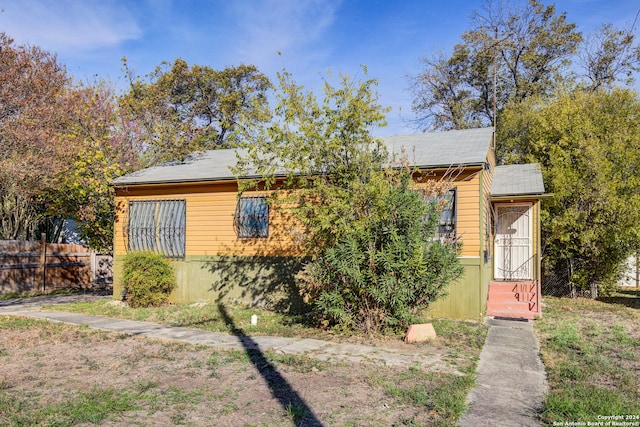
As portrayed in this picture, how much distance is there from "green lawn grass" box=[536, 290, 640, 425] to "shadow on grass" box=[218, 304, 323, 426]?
218 cm

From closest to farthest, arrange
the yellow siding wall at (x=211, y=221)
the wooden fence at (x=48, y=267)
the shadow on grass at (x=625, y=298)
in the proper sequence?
the yellow siding wall at (x=211, y=221) < the shadow on grass at (x=625, y=298) < the wooden fence at (x=48, y=267)

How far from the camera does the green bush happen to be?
38.0 ft

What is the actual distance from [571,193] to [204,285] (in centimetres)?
1031

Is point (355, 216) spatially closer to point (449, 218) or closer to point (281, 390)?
point (449, 218)

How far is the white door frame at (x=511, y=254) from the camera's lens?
520 inches

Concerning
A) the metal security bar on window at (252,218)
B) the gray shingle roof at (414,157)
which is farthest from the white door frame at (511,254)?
the metal security bar on window at (252,218)

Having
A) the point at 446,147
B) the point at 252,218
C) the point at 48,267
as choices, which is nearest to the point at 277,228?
the point at 252,218

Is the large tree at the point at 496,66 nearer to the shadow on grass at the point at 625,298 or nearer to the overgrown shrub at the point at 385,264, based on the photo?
the shadow on grass at the point at 625,298

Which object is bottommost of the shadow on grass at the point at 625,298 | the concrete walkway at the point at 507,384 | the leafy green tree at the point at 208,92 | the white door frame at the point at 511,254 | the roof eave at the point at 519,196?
the concrete walkway at the point at 507,384

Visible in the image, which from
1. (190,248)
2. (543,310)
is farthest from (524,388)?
(190,248)

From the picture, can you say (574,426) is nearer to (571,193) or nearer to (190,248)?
(190,248)

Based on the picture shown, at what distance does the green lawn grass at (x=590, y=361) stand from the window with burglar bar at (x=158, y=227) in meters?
8.68

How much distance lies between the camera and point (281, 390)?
5355mm

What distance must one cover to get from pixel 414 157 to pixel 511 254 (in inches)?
214
